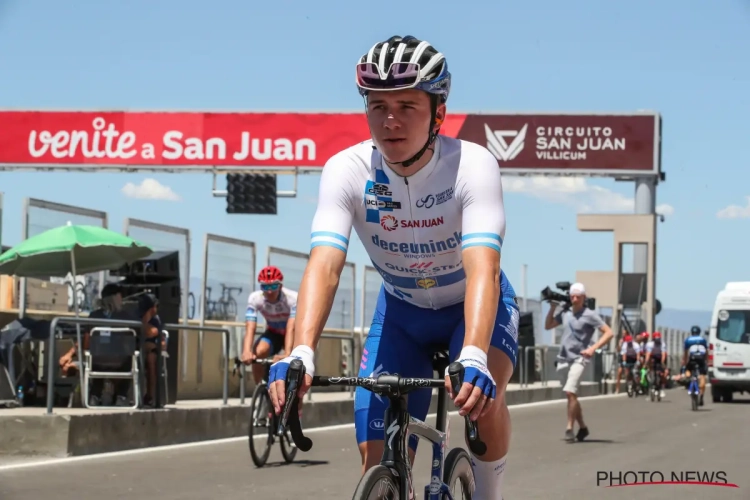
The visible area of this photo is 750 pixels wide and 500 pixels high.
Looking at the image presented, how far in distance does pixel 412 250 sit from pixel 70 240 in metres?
10.6

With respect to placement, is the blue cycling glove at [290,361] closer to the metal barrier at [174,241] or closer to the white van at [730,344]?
the metal barrier at [174,241]

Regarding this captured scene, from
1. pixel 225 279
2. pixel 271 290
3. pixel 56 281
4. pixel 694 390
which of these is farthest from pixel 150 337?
pixel 694 390

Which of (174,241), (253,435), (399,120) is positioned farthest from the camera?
(174,241)

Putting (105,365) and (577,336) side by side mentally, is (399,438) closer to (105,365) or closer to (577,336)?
(105,365)

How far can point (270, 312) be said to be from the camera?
13078 mm

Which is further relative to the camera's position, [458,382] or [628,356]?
[628,356]

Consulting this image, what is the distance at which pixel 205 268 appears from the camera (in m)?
18.0

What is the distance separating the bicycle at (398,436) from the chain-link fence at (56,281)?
1073 cm

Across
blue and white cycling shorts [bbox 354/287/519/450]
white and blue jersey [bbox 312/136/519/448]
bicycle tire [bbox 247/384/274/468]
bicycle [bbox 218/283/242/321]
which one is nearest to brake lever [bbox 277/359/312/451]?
white and blue jersey [bbox 312/136/519/448]

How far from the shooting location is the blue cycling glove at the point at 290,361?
3.93 m

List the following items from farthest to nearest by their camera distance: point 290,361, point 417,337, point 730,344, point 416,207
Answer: point 730,344 → point 417,337 → point 416,207 → point 290,361

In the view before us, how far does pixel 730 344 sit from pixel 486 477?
90.6ft

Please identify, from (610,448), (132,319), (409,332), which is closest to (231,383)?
(132,319)

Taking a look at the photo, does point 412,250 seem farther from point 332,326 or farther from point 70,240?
point 332,326
